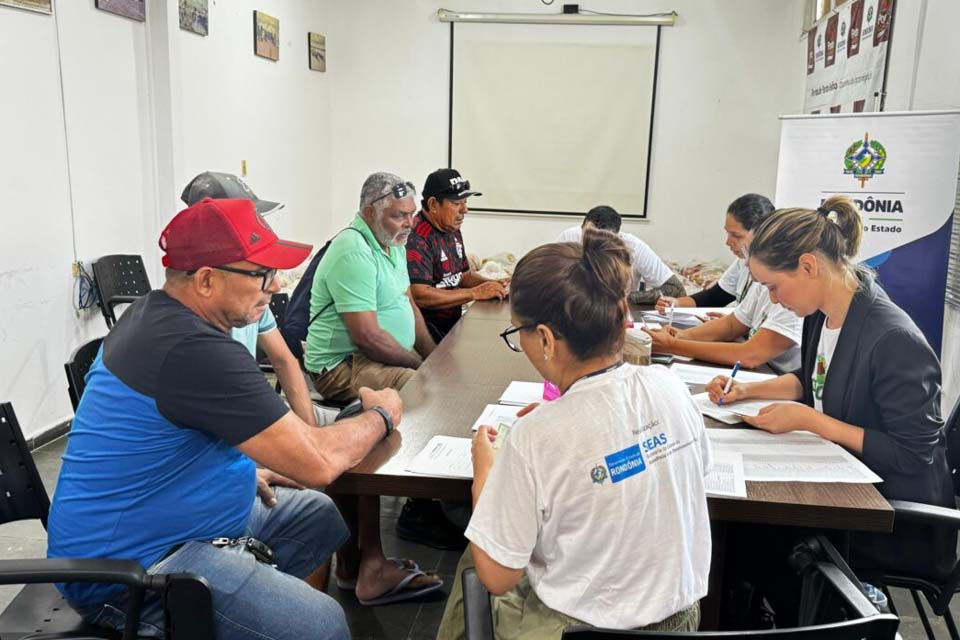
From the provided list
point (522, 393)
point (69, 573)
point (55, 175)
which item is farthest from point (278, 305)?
point (69, 573)

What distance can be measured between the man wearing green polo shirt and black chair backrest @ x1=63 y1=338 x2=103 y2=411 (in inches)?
34.6

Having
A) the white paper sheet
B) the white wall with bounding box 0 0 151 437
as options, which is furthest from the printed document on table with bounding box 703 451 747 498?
the white wall with bounding box 0 0 151 437

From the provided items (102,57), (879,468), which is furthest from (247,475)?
(102,57)

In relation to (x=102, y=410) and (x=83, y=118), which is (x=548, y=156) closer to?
(x=83, y=118)

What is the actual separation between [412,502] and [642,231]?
13.9 ft

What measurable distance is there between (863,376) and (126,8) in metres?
3.73

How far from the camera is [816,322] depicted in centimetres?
191

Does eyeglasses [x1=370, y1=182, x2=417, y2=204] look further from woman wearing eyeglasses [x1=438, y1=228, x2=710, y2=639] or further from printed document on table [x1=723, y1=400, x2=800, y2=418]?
woman wearing eyeglasses [x1=438, y1=228, x2=710, y2=639]

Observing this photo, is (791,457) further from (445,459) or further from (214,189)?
(214,189)

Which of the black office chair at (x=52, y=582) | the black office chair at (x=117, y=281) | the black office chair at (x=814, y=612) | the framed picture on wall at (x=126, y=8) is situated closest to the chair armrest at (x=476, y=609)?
the black office chair at (x=814, y=612)

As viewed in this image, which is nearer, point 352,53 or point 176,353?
point 176,353

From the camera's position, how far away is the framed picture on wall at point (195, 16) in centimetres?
412

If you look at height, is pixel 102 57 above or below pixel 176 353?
above

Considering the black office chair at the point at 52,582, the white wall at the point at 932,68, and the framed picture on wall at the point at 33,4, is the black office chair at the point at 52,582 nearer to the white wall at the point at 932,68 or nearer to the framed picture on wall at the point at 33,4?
the framed picture on wall at the point at 33,4
